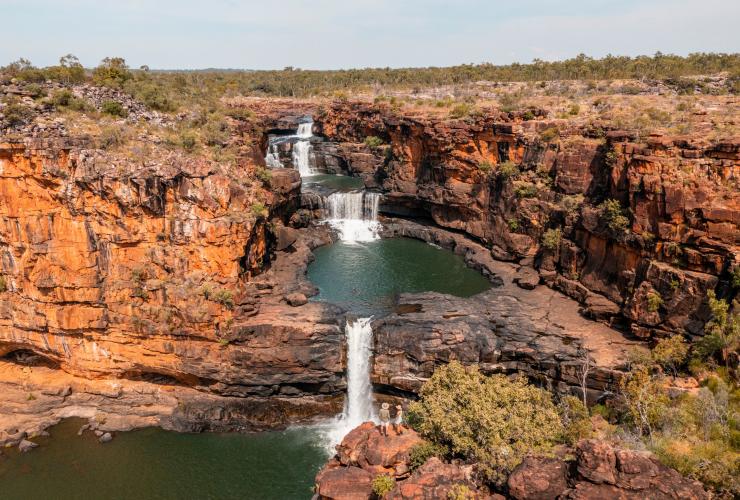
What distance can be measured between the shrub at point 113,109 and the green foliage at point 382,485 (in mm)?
25159

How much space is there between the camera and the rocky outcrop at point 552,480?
12.5m

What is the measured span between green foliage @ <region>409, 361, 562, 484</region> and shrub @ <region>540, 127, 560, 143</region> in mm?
23394

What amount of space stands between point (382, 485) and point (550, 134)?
97.1 ft

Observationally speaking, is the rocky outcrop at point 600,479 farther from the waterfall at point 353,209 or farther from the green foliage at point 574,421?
the waterfall at point 353,209

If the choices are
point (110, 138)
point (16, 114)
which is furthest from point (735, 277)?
point (16, 114)

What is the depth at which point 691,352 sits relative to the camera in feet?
78.3

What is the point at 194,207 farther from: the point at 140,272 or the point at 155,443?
the point at 155,443

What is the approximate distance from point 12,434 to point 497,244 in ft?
107

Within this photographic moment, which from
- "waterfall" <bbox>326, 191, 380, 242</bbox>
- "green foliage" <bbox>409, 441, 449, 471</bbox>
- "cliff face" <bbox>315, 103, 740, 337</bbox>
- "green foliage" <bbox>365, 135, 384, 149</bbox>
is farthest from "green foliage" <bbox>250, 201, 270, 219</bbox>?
"green foliage" <bbox>365, 135, 384, 149</bbox>

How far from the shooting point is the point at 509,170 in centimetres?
3831

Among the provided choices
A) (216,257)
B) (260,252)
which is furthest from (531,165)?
(216,257)

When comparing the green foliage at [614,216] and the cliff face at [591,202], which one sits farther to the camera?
the green foliage at [614,216]

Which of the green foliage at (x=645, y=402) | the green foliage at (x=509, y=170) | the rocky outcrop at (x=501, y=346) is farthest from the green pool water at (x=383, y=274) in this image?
the green foliage at (x=645, y=402)

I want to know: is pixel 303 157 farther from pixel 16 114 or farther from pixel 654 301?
pixel 654 301
